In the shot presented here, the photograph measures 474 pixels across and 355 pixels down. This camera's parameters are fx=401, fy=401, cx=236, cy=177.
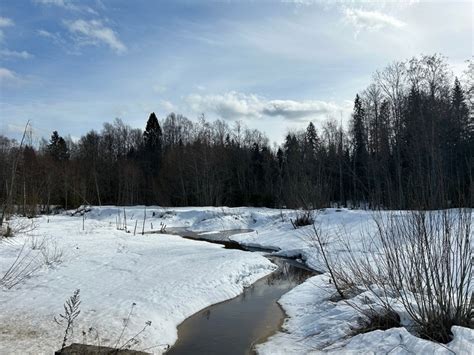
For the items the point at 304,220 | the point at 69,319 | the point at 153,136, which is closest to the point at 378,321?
the point at 69,319

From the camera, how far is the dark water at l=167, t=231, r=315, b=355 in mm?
7242

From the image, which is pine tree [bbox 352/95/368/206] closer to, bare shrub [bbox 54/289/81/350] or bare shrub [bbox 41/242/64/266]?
bare shrub [bbox 41/242/64/266]

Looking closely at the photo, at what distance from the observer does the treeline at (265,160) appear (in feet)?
109

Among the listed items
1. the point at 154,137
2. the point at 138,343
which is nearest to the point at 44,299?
the point at 138,343

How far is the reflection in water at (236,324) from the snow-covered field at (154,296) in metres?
0.25

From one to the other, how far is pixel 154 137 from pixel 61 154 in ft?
53.3

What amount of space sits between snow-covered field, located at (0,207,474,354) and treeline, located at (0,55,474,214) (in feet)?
31.7

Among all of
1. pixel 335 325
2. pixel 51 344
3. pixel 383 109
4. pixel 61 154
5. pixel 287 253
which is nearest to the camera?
pixel 51 344

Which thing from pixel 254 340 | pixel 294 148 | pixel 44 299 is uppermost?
pixel 294 148

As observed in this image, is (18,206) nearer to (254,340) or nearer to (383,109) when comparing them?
(254,340)

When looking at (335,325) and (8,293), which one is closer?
(335,325)

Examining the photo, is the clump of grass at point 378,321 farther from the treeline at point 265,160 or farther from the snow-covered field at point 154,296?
the treeline at point 265,160

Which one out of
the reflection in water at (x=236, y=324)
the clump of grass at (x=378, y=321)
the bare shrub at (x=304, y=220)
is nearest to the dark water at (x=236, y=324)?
the reflection in water at (x=236, y=324)

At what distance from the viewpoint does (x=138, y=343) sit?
6.88 m
